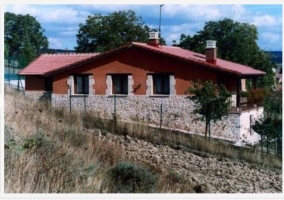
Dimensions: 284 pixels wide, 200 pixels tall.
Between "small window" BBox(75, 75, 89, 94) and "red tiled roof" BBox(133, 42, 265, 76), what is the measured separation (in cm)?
48

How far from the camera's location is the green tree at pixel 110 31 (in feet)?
14.1

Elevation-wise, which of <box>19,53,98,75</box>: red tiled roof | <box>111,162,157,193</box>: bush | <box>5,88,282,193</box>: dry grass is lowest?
<box>111,162,157,193</box>: bush

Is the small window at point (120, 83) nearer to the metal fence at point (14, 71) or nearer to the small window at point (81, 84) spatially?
the small window at point (81, 84)

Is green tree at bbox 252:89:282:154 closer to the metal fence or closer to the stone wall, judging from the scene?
the stone wall

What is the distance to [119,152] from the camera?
180 inches

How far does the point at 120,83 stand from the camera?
4.52 meters

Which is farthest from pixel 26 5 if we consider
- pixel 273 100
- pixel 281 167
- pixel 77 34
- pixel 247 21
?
pixel 281 167

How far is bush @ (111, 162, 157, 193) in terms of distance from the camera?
4.23 m

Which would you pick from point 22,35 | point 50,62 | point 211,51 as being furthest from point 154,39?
point 22,35

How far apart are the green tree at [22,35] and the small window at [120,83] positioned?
0.59 meters

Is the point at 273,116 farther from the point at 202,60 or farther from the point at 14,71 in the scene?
the point at 14,71

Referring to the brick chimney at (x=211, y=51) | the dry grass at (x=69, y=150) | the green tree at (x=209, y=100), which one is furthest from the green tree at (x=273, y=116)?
the brick chimney at (x=211, y=51)

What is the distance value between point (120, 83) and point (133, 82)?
0.10 m

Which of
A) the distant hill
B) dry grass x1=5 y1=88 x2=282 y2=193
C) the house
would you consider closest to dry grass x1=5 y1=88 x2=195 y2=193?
dry grass x1=5 y1=88 x2=282 y2=193
